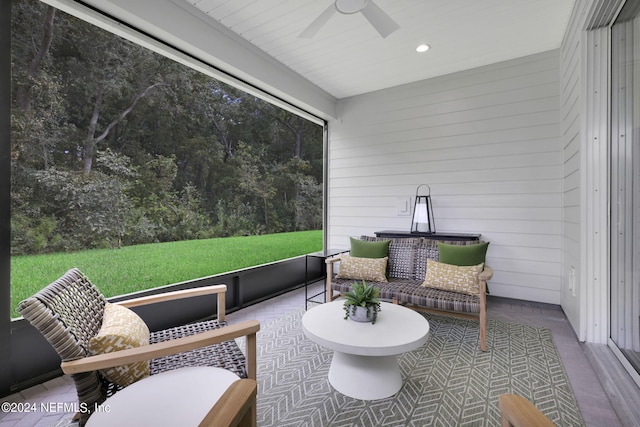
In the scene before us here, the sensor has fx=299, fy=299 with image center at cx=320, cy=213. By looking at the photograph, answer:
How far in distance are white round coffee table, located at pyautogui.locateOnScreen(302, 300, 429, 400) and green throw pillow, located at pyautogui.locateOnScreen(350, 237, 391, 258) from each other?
55.1 inches

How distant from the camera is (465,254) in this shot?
3.07 meters

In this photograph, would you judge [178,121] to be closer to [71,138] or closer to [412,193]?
[71,138]

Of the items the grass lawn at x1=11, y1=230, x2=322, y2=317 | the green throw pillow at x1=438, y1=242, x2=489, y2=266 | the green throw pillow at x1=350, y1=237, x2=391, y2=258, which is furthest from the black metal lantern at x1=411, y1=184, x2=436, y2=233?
the grass lawn at x1=11, y1=230, x2=322, y2=317

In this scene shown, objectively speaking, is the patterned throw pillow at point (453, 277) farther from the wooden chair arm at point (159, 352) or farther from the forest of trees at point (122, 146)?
the forest of trees at point (122, 146)

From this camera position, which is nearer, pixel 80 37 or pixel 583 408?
pixel 583 408

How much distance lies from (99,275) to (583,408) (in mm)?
→ 3783

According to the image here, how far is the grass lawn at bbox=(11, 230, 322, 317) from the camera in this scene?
2242 millimetres

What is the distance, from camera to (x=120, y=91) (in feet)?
9.93

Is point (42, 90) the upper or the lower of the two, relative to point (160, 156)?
upper

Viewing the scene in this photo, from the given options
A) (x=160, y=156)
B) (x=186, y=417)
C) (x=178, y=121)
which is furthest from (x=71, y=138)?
(x=186, y=417)

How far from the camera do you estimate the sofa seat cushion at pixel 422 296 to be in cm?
262

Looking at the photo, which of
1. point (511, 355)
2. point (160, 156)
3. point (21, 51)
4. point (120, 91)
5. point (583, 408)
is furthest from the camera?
point (160, 156)

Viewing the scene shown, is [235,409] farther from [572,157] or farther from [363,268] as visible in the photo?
[572,157]

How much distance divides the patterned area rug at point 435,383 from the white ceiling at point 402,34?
308cm
